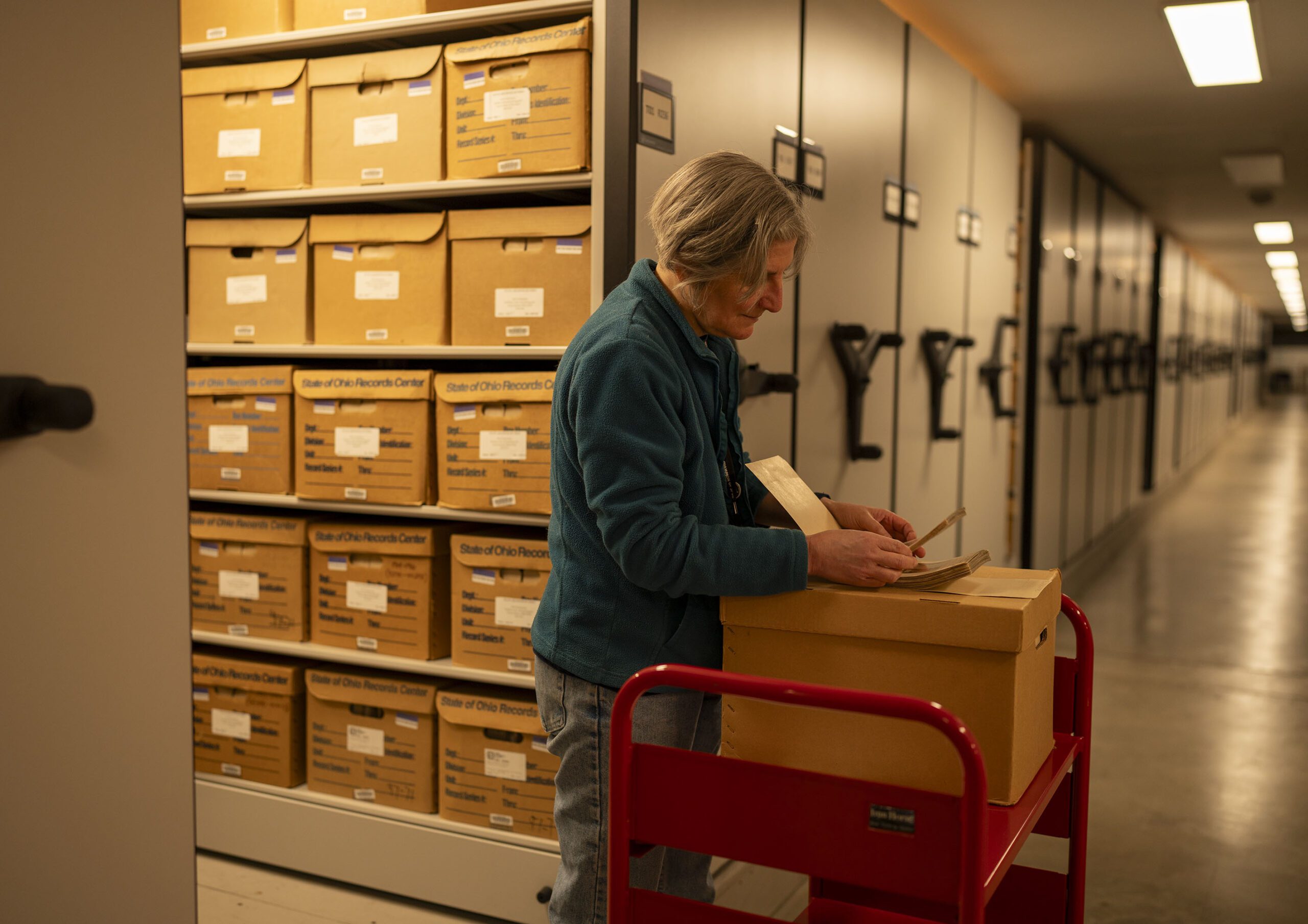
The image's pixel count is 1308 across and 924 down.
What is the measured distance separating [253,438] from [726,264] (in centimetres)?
175

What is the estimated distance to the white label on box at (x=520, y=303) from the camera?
2395 mm

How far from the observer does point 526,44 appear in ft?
7.54

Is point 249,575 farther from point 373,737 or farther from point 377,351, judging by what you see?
point 377,351

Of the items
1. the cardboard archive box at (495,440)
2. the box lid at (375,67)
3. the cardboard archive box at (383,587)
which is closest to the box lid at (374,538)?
the cardboard archive box at (383,587)

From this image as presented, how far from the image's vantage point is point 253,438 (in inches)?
109

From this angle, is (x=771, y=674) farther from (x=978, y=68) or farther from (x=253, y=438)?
(x=978, y=68)

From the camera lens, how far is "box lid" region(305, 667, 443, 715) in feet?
8.66

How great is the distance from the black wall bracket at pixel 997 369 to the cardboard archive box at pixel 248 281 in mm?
3033

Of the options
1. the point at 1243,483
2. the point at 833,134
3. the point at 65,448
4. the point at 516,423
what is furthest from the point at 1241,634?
the point at 1243,483

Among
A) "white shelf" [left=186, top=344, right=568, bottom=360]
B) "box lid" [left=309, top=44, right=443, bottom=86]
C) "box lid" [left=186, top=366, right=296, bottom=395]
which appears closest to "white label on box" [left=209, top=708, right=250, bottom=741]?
"box lid" [left=186, top=366, right=296, bottom=395]

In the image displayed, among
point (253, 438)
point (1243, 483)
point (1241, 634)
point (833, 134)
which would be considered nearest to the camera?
point (253, 438)

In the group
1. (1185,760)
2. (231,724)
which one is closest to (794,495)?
(231,724)

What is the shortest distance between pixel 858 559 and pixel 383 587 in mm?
1596

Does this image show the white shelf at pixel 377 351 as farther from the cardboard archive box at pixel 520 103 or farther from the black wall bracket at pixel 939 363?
the black wall bracket at pixel 939 363
